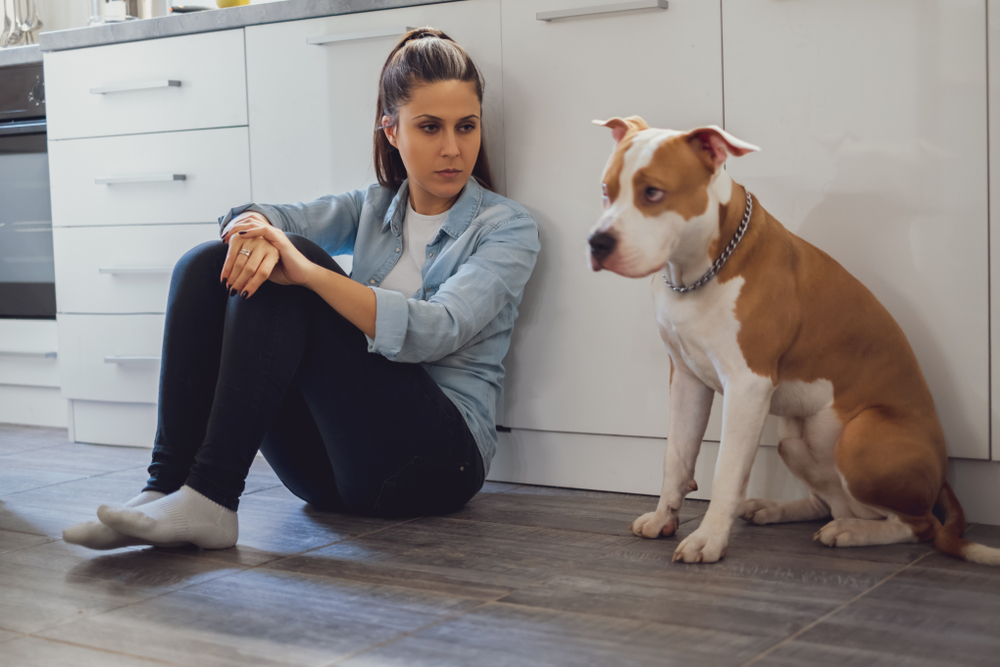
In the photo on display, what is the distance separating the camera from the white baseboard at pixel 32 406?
2.93 metres

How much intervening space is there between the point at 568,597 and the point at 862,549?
504mm

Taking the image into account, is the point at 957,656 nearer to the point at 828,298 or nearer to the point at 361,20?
the point at 828,298

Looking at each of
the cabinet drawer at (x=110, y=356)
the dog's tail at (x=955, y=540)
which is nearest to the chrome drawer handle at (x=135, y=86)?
the cabinet drawer at (x=110, y=356)

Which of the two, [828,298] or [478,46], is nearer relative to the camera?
[828,298]

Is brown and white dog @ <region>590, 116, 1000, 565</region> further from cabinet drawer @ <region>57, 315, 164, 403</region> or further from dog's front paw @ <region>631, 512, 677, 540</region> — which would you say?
cabinet drawer @ <region>57, 315, 164, 403</region>

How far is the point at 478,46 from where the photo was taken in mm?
2053

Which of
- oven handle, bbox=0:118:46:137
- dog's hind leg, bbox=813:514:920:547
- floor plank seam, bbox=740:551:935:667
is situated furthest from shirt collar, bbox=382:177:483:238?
oven handle, bbox=0:118:46:137

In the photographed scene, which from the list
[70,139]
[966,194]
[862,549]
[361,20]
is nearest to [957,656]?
[862,549]

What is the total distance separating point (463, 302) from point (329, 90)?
0.81m

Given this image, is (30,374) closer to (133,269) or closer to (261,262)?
(133,269)

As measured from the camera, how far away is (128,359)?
2.52 meters

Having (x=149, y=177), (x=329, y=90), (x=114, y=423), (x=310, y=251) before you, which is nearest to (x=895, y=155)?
(x=310, y=251)

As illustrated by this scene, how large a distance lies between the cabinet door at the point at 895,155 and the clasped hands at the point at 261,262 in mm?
842

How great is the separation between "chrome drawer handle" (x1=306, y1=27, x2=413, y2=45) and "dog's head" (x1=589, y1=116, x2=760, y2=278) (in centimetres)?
93
